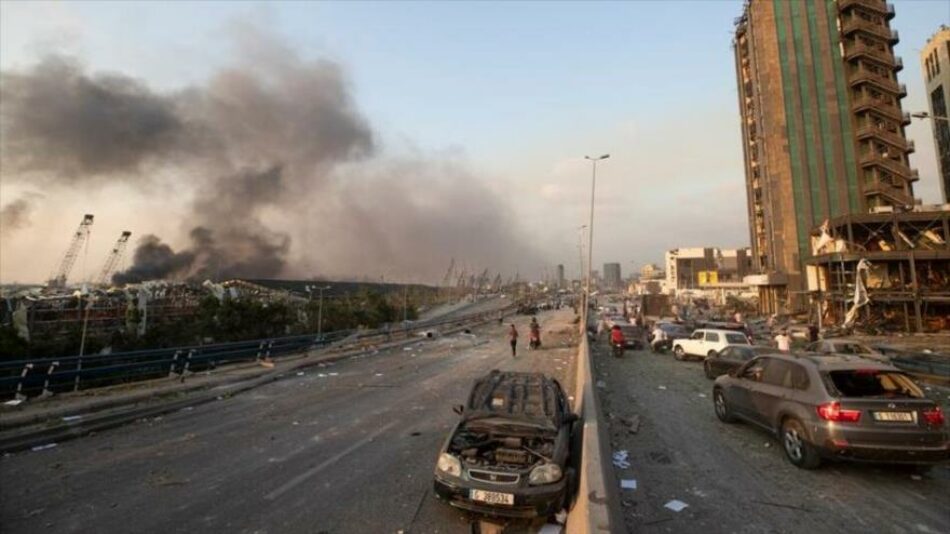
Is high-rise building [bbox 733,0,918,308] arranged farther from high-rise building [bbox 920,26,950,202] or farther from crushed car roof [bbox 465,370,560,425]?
crushed car roof [bbox 465,370,560,425]

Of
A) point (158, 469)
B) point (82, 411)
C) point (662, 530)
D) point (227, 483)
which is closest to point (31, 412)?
point (82, 411)

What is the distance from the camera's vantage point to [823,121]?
59.8 m

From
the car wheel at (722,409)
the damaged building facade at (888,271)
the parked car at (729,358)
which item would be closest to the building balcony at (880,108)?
the damaged building facade at (888,271)

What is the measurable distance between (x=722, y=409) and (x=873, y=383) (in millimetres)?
3453

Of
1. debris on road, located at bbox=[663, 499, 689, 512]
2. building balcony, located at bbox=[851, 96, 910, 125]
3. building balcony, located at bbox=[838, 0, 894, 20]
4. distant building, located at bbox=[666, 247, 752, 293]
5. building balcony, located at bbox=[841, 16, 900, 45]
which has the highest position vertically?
building balcony, located at bbox=[838, 0, 894, 20]

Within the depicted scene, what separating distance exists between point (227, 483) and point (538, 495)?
435 centimetres

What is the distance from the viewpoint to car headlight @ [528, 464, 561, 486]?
5.59m

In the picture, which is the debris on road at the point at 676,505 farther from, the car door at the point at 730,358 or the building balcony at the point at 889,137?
the building balcony at the point at 889,137

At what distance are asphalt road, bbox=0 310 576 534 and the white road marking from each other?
20mm

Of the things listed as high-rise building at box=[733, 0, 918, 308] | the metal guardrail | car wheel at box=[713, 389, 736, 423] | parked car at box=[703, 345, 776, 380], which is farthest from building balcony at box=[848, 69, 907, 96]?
car wheel at box=[713, 389, 736, 423]

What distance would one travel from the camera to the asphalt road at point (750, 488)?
18.6 ft

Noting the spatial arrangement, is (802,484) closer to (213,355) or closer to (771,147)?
(213,355)

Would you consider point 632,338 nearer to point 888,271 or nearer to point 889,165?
point 888,271

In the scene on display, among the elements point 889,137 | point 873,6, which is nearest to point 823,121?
point 889,137
